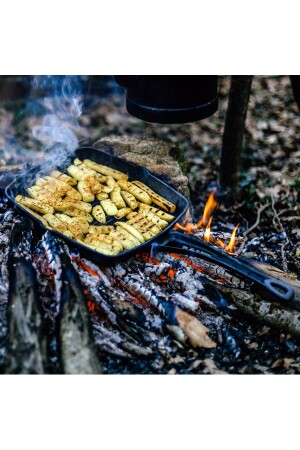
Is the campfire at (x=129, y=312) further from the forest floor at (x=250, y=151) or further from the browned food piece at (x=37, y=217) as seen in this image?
the forest floor at (x=250, y=151)

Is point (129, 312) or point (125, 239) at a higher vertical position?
point (125, 239)

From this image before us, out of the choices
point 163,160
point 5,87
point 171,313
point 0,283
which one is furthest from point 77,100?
point 171,313

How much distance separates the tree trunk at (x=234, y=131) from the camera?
150 inches

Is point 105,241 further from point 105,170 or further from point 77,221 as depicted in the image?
point 105,170

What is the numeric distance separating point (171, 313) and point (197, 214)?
153 centimetres

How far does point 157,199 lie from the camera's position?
3217 millimetres

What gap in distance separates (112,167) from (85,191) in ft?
1.28

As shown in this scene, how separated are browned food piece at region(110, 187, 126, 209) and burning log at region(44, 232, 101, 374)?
0.64 m

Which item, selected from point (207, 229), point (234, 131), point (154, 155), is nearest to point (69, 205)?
point (154, 155)

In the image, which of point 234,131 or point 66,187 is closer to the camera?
point 66,187

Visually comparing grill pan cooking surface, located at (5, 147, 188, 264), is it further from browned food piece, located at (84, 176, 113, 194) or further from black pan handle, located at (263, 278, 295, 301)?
black pan handle, located at (263, 278, 295, 301)

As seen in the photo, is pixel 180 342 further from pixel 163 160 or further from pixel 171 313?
pixel 163 160

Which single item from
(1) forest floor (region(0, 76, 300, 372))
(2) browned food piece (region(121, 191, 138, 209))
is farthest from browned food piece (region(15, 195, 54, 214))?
(1) forest floor (region(0, 76, 300, 372))

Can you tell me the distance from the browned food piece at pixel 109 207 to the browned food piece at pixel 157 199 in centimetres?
27
